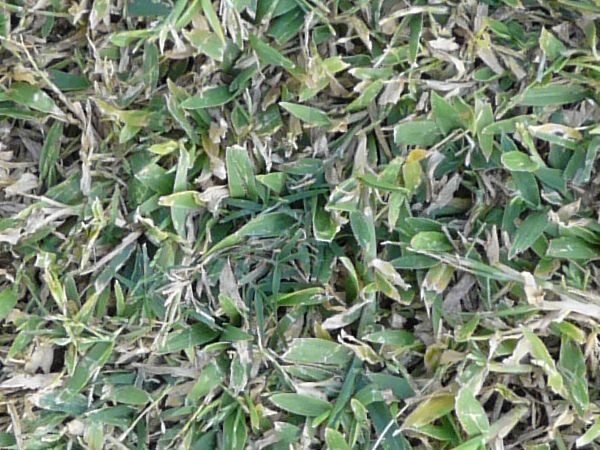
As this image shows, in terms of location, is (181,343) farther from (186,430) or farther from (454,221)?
(454,221)

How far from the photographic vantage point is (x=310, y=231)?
108 centimetres

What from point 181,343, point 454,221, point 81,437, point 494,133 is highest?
point 494,133

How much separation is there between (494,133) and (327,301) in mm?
333

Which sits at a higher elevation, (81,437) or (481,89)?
(481,89)

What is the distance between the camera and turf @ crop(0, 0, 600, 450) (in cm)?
104

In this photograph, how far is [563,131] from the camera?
3.43ft

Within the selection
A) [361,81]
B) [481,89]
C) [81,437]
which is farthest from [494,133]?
[81,437]

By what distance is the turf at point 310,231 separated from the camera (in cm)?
104

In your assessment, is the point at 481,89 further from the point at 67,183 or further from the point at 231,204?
the point at 67,183

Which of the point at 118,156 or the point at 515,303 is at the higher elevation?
the point at 118,156

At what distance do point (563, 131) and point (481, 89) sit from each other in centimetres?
13

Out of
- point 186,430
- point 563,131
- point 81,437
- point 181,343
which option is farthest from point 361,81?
point 81,437

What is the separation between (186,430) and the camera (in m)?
1.08

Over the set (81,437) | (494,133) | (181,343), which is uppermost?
(494,133)
